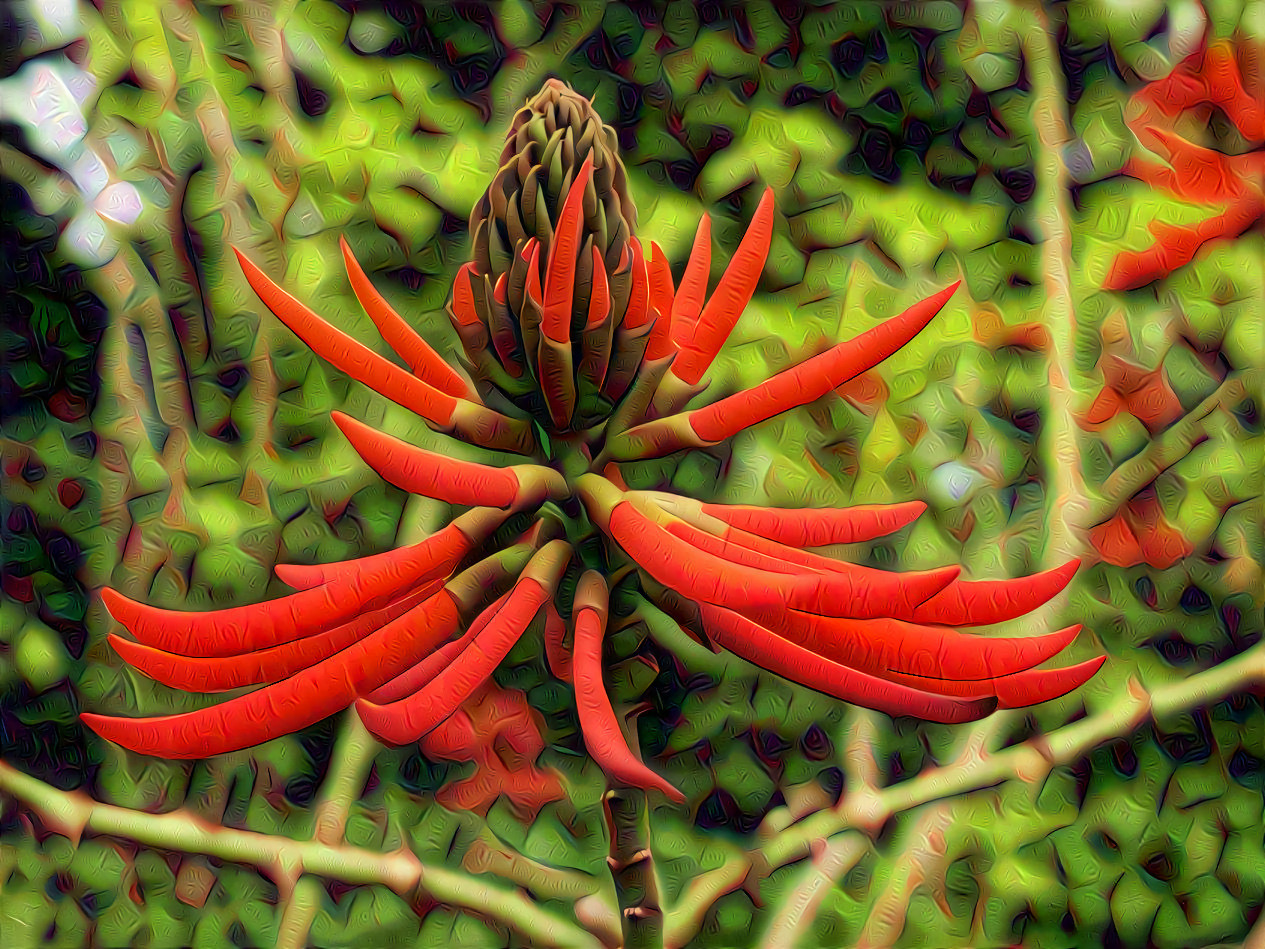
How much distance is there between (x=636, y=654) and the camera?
0.40m

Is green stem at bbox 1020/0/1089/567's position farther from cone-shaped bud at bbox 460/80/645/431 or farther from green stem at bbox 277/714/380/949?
green stem at bbox 277/714/380/949

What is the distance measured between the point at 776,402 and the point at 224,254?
0.34 metres

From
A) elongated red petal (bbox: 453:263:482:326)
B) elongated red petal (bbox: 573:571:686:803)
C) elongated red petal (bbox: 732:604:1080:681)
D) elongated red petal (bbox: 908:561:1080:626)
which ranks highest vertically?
elongated red petal (bbox: 453:263:482:326)

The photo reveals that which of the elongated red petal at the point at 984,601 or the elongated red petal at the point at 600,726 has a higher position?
the elongated red petal at the point at 984,601

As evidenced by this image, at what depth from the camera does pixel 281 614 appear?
34cm

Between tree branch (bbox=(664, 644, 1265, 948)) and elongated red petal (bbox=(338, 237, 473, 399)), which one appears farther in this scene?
tree branch (bbox=(664, 644, 1265, 948))

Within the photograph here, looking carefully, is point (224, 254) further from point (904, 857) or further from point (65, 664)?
point (904, 857)

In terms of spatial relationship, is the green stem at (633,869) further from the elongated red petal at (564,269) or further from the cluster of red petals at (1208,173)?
the cluster of red petals at (1208,173)

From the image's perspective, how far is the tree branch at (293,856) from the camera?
0.47 m

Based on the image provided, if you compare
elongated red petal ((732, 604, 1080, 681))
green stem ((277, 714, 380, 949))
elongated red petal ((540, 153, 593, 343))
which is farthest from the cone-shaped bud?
green stem ((277, 714, 380, 949))

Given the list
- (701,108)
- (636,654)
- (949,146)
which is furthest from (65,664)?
(949,146)

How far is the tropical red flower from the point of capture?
331mm

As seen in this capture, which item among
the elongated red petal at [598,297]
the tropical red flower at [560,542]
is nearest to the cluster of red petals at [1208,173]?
the tropical red flower at [560,542]

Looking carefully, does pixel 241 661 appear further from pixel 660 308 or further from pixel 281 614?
pixel 660 308
